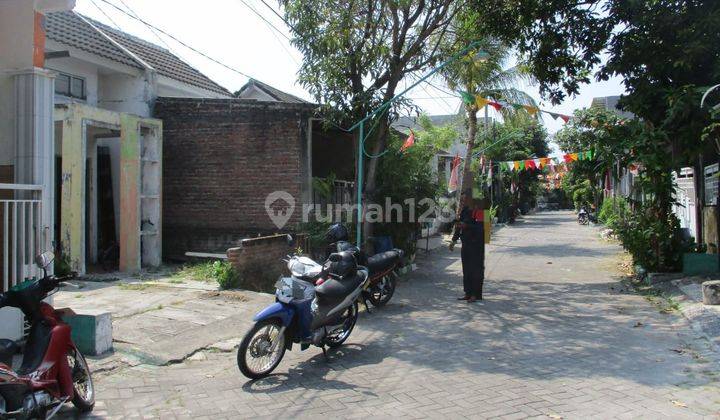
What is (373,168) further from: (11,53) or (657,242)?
(11,53)

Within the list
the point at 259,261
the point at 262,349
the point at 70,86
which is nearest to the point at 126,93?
the point at 70,86

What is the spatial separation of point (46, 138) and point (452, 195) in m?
18.1

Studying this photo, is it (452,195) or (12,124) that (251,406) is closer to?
(12,124)

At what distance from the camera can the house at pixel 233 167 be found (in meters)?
11.6

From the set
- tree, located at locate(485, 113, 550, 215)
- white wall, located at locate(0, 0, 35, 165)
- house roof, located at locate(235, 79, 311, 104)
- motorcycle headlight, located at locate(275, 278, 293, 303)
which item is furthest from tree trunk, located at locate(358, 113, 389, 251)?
tree, located at locate(485, 113, 550, 215)

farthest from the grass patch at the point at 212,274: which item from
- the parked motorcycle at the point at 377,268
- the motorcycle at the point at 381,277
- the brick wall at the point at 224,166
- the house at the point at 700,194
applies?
the house at the point at 700,194

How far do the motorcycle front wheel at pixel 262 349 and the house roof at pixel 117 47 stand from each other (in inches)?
317

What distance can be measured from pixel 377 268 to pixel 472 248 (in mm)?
1726

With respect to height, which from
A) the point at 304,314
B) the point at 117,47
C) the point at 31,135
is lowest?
the point at 304,314

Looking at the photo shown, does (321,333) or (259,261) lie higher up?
(259,261)

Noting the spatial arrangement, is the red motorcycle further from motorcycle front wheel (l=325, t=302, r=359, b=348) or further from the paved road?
motorcycle front wheel (l=325, t=302, r=359, b=348)

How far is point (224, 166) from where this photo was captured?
12078mm

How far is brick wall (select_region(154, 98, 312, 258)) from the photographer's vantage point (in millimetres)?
11609

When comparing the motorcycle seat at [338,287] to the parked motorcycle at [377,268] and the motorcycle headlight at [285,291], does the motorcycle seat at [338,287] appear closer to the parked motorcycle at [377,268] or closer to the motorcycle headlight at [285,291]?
the motorcycle headlight at [285,291]
